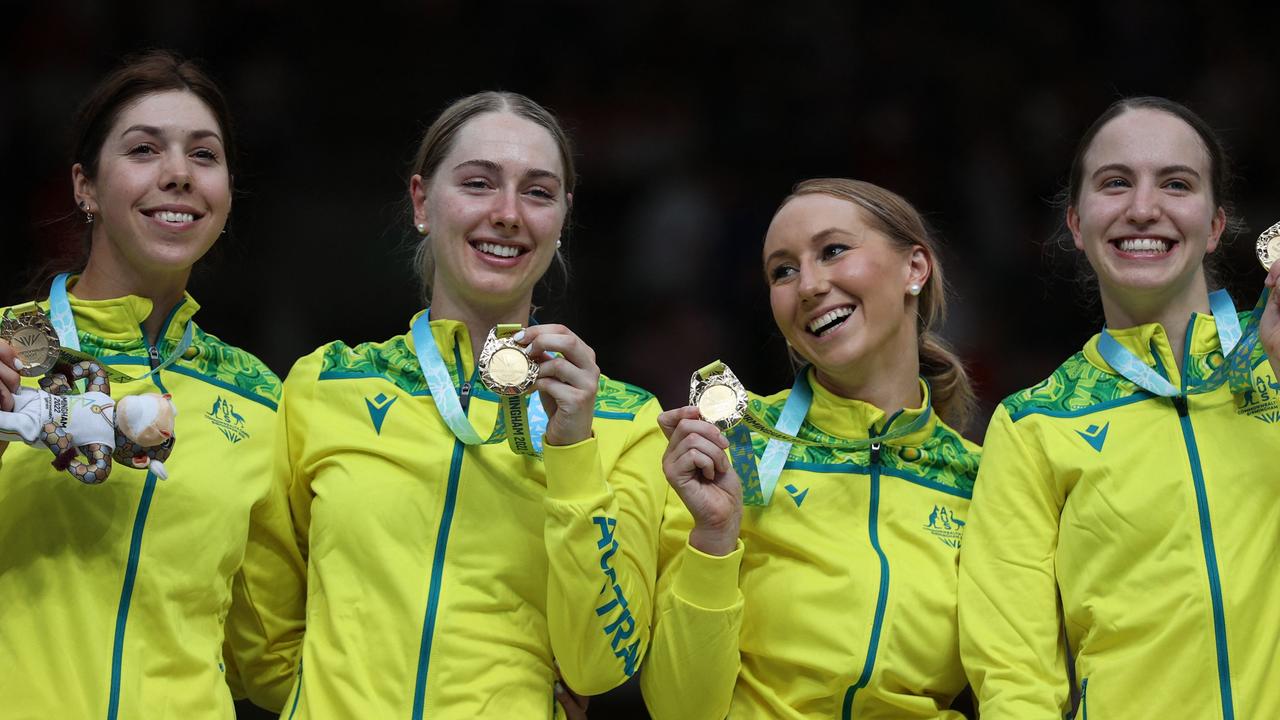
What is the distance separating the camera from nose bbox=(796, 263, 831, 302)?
3398 millimetres

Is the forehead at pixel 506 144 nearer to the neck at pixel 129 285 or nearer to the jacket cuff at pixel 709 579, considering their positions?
the neck at pixel 129 285

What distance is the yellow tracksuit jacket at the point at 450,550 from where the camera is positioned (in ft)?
9.61

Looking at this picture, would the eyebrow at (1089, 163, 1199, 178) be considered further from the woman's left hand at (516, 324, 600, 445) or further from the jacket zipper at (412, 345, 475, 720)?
the jacket zipper at (412, 345, 475, 720)

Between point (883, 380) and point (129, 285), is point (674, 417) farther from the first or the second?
point (129, 285)

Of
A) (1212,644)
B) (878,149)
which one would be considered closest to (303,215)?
(878,149)

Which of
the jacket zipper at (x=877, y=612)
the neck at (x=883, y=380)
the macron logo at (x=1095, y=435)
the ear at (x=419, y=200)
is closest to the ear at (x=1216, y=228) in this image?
the macron logo at (x=1095, y=435)

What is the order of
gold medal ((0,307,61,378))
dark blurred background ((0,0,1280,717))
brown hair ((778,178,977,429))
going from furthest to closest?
dark blurred background ((0,0,1280,717))
brown hair ((778,178,977,429))
gold medal ((0,307,61,378))

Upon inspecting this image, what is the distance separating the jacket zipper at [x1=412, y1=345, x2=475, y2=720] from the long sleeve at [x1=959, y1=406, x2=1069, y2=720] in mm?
1136

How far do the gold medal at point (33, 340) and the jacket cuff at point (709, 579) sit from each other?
4.42 feet

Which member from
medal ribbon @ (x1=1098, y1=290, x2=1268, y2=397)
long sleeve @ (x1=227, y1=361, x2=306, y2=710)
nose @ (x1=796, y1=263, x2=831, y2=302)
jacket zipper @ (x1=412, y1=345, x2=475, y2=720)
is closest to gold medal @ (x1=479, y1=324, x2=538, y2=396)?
jacket zipper @ (x1=412, y1=345, x2=475, y2=720)

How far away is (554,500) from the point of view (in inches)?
115

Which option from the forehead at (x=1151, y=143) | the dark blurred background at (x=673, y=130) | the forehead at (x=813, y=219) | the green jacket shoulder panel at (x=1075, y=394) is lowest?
the green jacket shoulder panel at (x=1075, y=394)

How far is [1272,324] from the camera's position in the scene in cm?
289

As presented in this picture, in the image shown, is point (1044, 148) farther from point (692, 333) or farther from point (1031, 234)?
point (692, 333)
